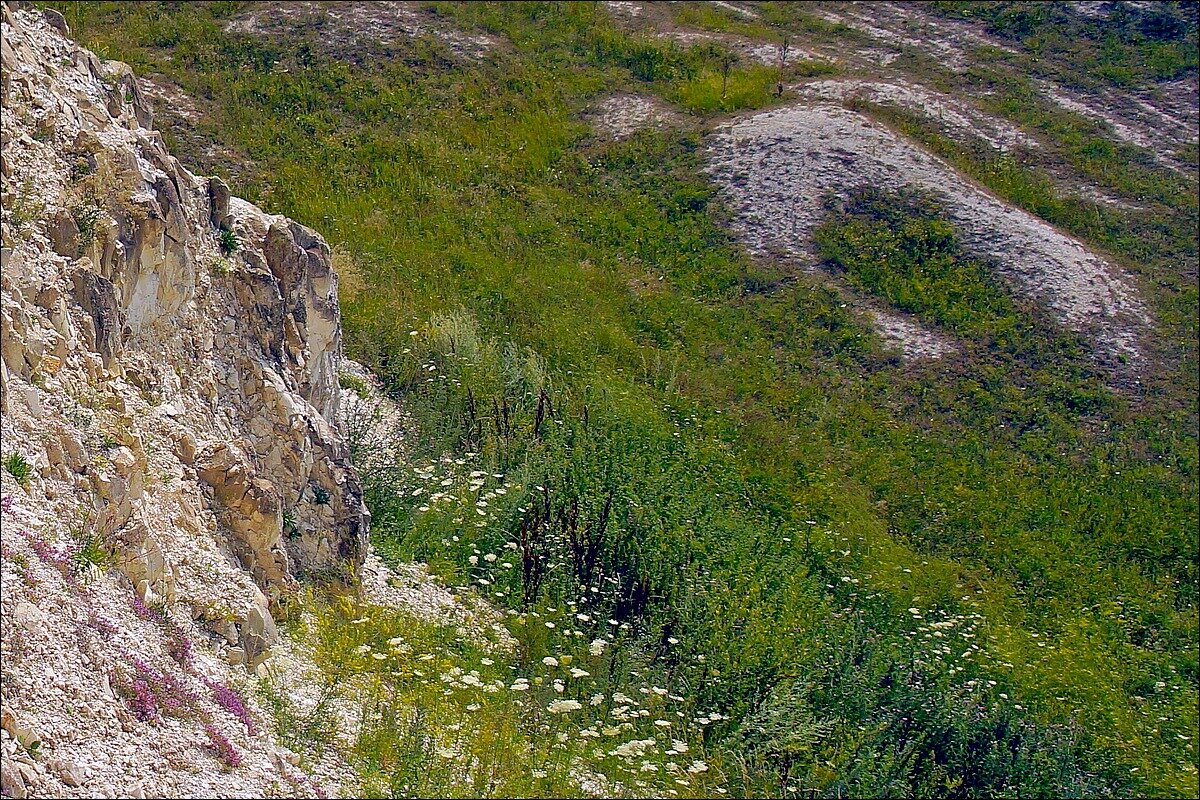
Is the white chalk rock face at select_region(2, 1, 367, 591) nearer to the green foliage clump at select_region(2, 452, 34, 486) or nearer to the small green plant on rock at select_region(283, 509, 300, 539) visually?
the small green plant on rock at select_region(283, 509, 300, 539)

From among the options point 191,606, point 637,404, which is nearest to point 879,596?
point 637,404

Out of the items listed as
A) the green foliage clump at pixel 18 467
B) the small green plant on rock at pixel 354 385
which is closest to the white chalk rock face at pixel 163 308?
the green foliage clump at pixel 18 467

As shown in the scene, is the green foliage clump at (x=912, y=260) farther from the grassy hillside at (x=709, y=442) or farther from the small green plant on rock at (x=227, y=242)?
the small green plant on rock at (x=227, y=242)

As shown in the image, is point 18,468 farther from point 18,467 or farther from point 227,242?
point 227,242

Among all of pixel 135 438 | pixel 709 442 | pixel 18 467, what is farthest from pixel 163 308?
pixel 709 442

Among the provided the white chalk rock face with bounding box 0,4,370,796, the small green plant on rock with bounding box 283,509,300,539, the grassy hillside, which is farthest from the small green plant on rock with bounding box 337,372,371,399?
the small green plant on rock with bounding box 283,509,300,539

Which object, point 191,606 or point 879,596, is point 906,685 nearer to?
point 879,596
